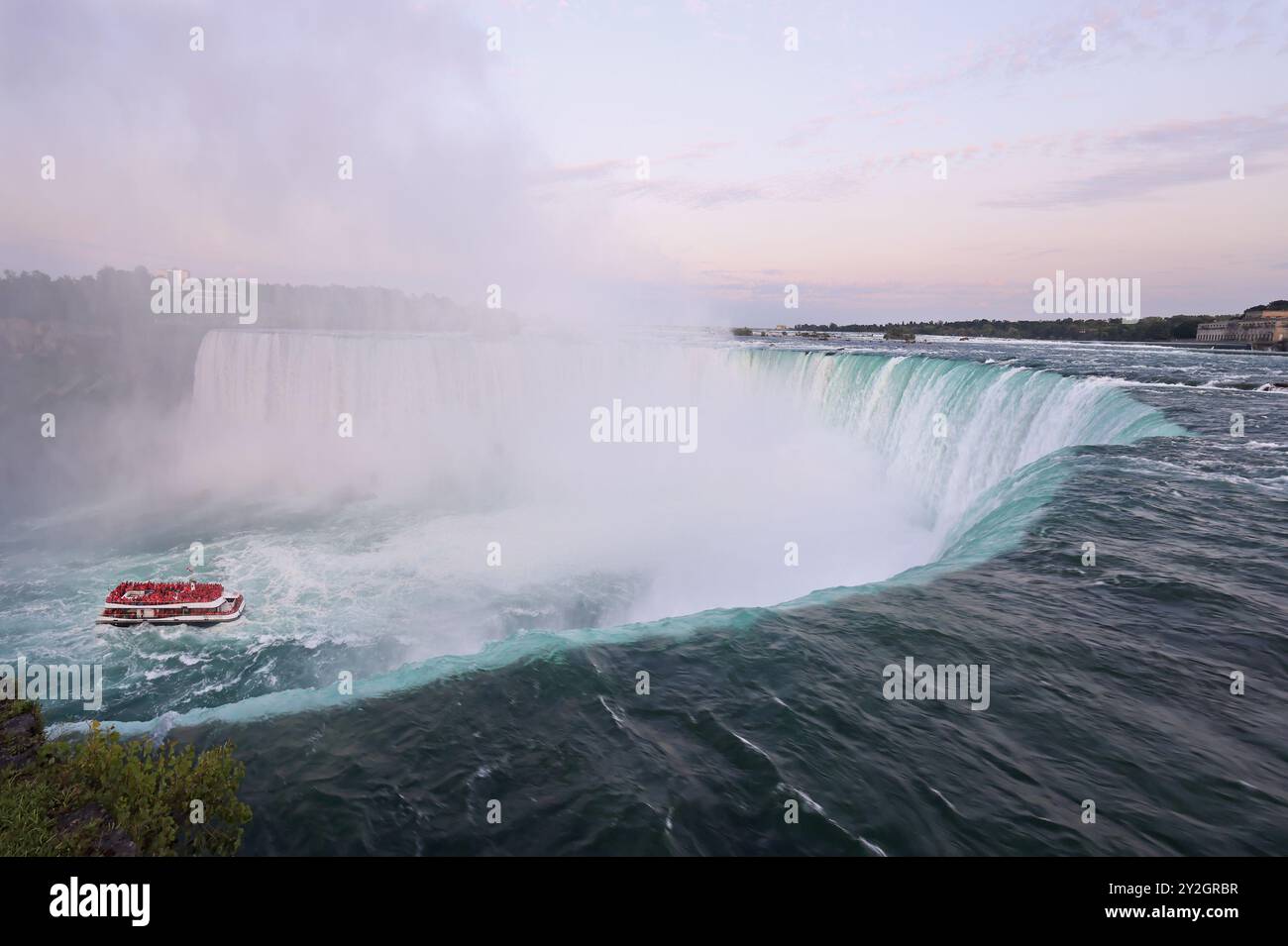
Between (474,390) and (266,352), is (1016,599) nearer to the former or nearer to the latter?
(474,390)

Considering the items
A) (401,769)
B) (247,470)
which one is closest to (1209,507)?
(401,769)

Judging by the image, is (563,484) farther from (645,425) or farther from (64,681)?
(64,681)

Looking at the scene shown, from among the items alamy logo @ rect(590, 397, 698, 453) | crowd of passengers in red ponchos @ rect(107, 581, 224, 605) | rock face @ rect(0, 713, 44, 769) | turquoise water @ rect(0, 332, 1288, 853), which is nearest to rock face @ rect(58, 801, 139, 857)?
turquoise water @ rect(0, 332, 1288, 853)

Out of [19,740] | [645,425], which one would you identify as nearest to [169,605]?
[19,740]

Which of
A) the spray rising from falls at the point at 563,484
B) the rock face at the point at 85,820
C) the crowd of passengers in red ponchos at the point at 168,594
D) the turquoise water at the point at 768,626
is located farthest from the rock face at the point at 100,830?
the crowd of passengers in red ponchos at the point at 168,594

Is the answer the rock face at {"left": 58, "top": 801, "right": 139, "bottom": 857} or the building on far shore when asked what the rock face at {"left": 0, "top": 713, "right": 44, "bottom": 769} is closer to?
the rock face at {"left": 58, "top": 801, "right": 139, "bottom": 857}
